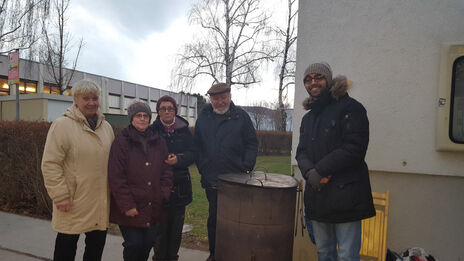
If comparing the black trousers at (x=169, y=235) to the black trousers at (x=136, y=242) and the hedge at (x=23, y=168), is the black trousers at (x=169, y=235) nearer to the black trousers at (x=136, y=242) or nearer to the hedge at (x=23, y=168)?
the black trousers at (x=136, y=242)

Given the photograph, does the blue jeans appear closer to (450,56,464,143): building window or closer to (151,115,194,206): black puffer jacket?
(151,115,194,206): black puffer jacket

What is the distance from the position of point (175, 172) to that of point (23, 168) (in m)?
3.48

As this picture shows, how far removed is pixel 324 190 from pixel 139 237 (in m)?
1.63

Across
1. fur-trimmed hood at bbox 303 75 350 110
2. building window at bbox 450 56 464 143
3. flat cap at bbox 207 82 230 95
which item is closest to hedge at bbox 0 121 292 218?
flat cap at bbox 207 82 230 95

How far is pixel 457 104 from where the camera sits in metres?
2.83

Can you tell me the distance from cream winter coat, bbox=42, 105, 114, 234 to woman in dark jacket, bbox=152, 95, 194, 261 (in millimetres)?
678

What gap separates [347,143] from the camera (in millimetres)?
2068

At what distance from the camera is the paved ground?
3428 millimetres

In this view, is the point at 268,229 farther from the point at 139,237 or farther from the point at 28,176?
the point at 28,176

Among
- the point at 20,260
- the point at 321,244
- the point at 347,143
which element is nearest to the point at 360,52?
the point at 347,143

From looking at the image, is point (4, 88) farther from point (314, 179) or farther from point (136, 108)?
point (314, 179)

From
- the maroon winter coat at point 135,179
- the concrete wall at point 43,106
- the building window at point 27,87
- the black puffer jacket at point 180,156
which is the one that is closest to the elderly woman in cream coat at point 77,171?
the maroon winter coat at point 135,179

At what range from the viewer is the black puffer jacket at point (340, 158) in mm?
2057

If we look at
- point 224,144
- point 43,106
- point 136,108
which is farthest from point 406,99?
point 43,106
